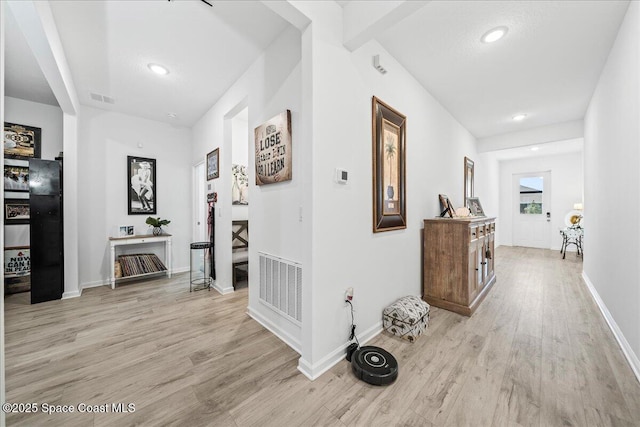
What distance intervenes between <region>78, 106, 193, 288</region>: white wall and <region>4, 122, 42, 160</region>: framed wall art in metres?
0.52

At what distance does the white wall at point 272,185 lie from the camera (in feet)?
6.96

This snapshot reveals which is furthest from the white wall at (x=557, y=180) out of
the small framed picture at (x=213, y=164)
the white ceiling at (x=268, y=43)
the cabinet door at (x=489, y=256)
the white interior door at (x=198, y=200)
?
the white interior door at (x=198, y=200)

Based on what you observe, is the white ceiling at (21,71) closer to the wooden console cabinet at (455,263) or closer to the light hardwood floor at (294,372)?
the light hardwood floor at (294,372)

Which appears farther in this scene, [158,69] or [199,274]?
[199,274]

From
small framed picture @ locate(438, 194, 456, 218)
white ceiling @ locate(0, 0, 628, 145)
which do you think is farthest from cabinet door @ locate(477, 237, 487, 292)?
white ceiling @ locate(0, 0, 628, 145)

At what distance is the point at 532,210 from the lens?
709 cm

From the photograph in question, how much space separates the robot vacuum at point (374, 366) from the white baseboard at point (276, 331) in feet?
1.55

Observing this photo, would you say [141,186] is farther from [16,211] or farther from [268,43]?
[268,43]

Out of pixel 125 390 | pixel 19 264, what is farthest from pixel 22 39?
pixel 125 390

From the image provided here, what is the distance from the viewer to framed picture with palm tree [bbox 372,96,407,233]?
2.29 m

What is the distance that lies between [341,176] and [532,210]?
795 cm

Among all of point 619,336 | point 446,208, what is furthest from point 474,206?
point 619,336

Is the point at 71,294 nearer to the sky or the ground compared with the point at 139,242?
nearer to the ground

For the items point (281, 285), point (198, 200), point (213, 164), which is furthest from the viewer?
point (198, 200)
